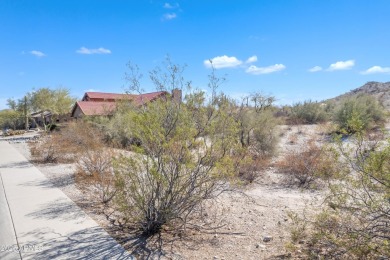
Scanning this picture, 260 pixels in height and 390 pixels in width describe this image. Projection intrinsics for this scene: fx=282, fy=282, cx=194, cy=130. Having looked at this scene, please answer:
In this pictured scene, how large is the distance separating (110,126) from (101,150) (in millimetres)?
9700

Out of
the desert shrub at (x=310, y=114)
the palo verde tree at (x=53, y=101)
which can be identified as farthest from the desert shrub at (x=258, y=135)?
the palo verde tree at (x=53, y=101)

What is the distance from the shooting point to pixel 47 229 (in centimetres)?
483

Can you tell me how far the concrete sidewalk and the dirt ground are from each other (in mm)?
274

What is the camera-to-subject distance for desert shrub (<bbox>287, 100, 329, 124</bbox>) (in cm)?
2616

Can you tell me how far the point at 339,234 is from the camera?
3566 mm

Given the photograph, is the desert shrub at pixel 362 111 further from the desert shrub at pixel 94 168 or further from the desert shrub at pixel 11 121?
the desert shrub at pixel 11 121

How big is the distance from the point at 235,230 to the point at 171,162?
173 centimetres

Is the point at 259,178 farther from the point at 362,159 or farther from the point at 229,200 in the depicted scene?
the point at 362,159

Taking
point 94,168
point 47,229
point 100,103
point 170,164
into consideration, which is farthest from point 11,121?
point 170,164

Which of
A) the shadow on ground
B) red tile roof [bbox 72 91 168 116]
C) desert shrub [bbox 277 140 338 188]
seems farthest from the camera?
red tile roof [bbox 72 91 168 116]

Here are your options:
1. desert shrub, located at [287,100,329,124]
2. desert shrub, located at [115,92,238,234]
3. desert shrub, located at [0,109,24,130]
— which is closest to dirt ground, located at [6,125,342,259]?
desert shrub, located at [115,92,238,234]

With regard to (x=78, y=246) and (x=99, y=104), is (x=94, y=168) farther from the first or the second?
(x=99, y=104)

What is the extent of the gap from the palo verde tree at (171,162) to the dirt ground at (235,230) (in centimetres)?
41

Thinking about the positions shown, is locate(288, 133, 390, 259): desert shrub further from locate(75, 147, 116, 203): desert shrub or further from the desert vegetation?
locate(75, 147, 116, 203): desert shrub
